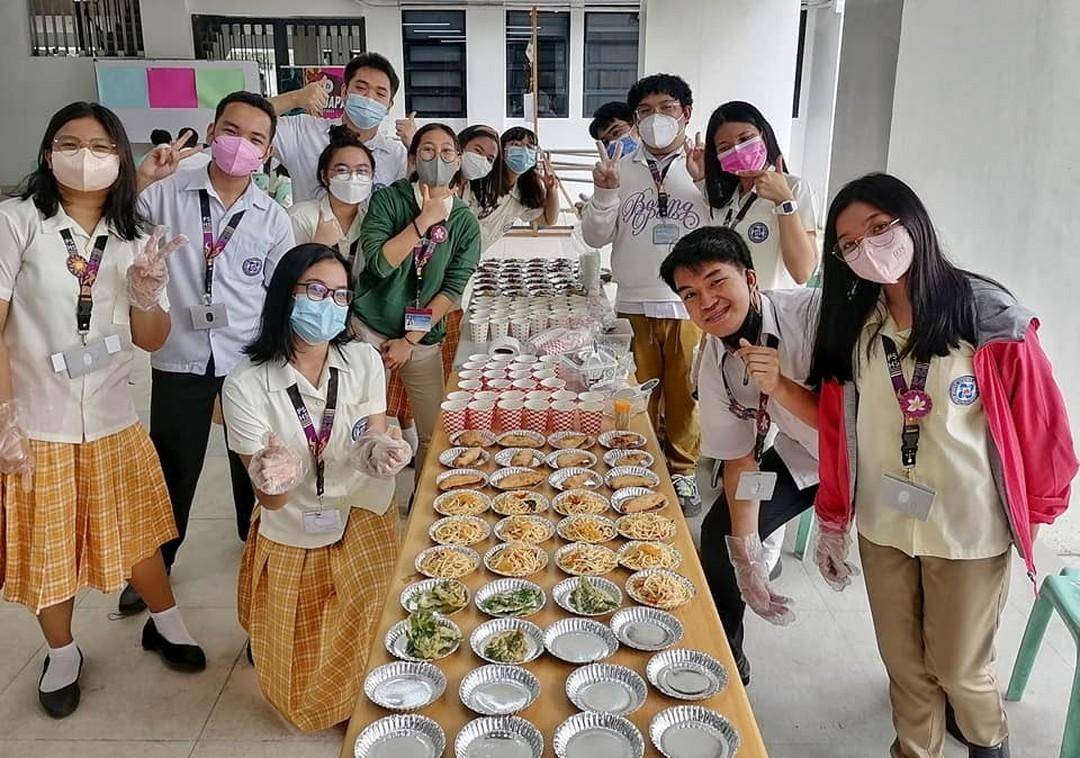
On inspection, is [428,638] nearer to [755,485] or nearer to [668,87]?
[755,485]

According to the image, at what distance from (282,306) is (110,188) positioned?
0.65 metres

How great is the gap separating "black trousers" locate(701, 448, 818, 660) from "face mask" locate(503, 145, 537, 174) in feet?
7.53

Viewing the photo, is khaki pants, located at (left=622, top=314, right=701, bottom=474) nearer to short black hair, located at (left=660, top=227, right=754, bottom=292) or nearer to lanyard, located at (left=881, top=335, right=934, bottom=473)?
short black hair, located at (left=660, top=227, right=754, bottom=292)

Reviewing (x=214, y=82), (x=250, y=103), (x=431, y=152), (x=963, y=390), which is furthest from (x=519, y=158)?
(x=214, y=82)

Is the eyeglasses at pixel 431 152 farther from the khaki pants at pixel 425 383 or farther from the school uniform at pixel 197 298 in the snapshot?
the khaki pants at pixel 425 383

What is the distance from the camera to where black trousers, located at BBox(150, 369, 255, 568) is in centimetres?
279

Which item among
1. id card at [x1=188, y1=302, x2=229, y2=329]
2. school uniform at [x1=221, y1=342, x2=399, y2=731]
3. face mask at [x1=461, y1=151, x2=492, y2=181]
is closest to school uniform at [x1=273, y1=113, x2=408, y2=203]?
face mask at [x1=461, y1=151, x2=492, y2=181]

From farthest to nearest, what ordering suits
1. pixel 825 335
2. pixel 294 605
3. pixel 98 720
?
1. pixel 98 720
2. pixel 294 605
3. pixel 825 335

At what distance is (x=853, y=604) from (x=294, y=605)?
198cm

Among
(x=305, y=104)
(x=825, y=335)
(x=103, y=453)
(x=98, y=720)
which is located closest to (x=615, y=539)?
(x=825, y=335)

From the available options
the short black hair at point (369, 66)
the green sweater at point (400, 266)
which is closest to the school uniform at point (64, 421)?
the green sweater at point (400, 266)

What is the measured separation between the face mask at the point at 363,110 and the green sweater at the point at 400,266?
58 centimetres

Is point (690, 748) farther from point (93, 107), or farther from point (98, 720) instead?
point (93, 107)

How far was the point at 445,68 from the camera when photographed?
48.3 feet
